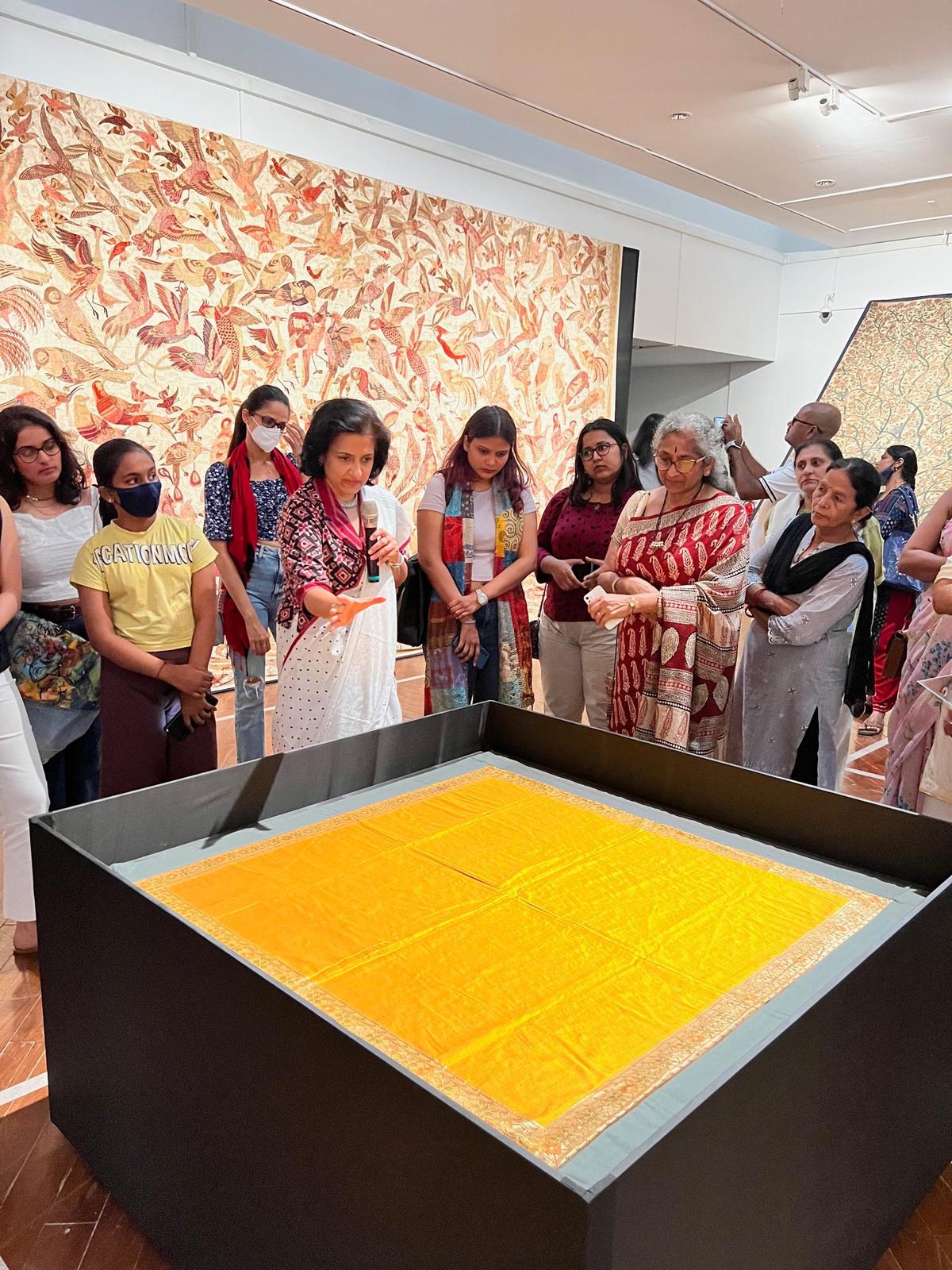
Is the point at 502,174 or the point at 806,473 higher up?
the point at 502,174

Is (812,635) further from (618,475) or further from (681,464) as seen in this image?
(618,475)

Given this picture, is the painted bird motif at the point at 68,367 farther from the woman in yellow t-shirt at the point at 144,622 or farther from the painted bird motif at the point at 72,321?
the woman in yellow t-shirt at the point at 144,622

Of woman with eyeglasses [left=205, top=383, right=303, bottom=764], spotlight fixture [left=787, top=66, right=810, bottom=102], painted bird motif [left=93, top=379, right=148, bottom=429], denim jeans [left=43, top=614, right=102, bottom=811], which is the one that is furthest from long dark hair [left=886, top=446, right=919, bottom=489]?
denim jeans [left=43, top=614, right=102, bottom=811]

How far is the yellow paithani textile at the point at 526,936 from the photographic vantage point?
54.6 inches

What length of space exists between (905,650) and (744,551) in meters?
0.63

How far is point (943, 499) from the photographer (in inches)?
120

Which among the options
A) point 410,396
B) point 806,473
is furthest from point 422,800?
point 410,396

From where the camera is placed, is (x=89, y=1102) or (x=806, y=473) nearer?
(x=89, y=1102)

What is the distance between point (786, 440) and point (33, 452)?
3.60m

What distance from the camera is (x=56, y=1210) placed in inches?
72.0

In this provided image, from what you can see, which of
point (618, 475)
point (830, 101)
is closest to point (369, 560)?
point (618, 475)

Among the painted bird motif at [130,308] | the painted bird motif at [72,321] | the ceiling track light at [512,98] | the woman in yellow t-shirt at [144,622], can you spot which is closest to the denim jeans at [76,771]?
the woman in yellow t-shirt at [144,622]

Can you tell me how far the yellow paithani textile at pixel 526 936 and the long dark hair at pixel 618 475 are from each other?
4.81ft

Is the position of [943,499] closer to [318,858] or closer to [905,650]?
[905,650]
